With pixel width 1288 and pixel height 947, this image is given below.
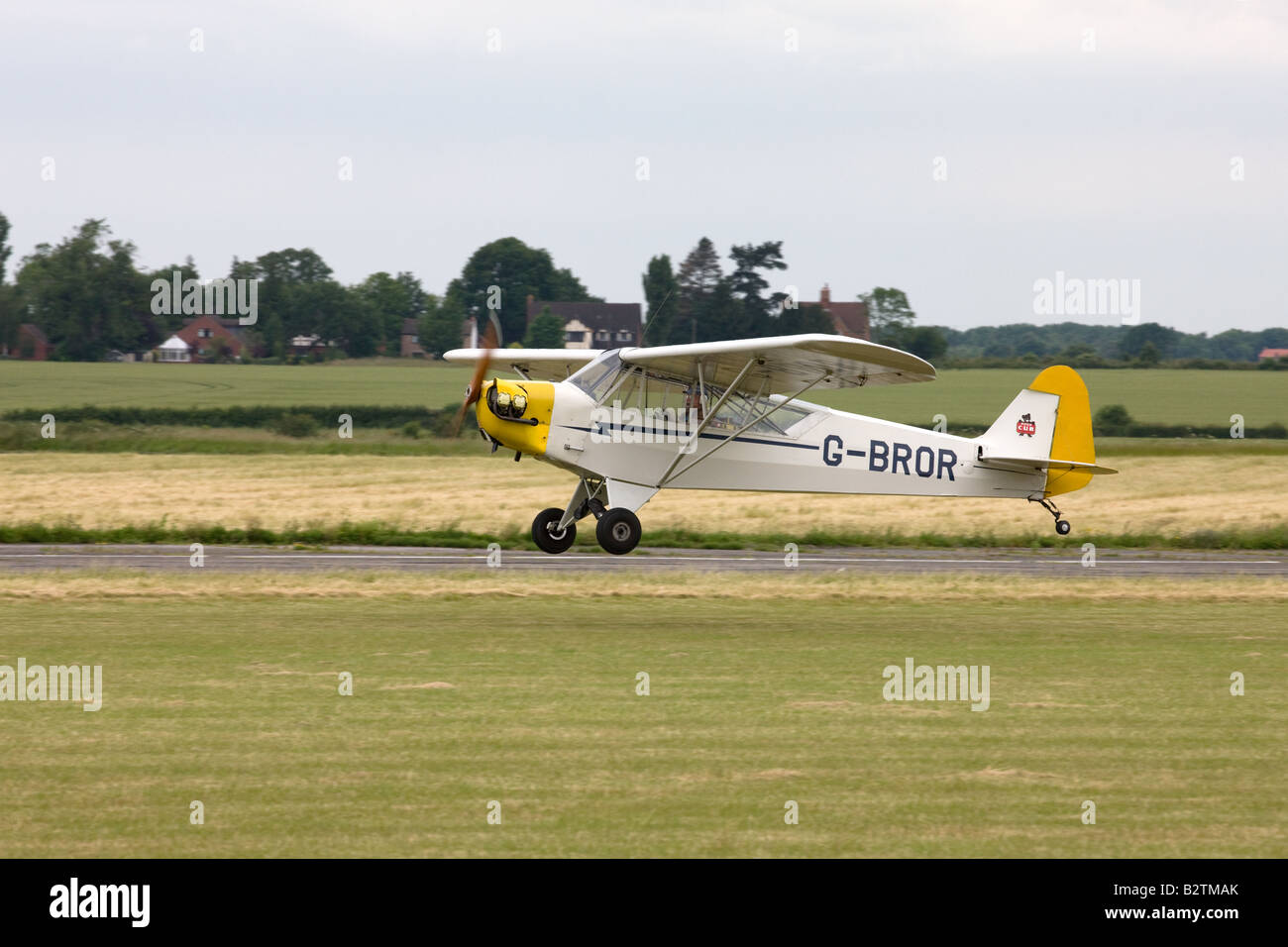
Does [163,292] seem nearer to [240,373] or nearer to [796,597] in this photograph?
[240,373]

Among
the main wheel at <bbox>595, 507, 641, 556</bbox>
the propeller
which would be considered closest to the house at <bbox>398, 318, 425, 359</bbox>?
the propeller

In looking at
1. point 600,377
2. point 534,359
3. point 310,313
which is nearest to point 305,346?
point 310,313

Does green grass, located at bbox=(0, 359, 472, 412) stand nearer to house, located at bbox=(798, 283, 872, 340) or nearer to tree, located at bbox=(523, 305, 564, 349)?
tree, located at bbox=(523, 305, 564, 349)

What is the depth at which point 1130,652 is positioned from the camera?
14453 mm

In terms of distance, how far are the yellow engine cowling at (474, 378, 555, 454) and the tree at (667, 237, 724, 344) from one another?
108ft

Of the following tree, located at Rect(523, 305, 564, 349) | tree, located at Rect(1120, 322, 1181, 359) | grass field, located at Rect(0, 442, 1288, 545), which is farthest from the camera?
tree, located at Rect(1120, 322, 1181, 359)

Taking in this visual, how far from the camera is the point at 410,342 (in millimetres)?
72125

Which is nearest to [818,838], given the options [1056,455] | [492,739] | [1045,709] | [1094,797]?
[1094,797]

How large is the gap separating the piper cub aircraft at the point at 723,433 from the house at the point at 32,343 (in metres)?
52.6

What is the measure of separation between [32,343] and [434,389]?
75.6 feet

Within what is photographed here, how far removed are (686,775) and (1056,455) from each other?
1301 centimetres

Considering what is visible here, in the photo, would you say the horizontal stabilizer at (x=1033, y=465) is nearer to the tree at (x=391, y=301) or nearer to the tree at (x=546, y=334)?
the tree at (x=546, y=334)

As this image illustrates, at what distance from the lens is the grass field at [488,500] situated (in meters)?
29.2

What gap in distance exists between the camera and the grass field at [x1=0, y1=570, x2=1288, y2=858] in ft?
25.1
